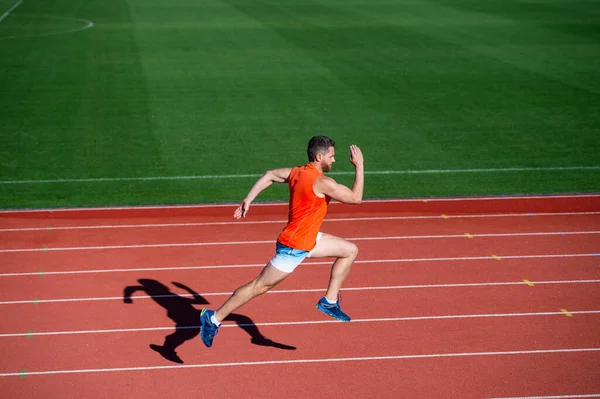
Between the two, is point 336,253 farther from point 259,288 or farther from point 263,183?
point 263,183

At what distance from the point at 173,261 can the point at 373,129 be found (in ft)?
24.9

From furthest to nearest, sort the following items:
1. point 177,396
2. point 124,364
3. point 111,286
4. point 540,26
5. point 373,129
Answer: point 540,26 → point 373,129 → point 111,286 → point 124,364 → point 177,396

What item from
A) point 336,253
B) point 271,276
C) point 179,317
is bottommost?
point 179,317

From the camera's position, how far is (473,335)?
8.82 m

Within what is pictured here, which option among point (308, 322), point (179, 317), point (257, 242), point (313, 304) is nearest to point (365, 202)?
point (257, 242)

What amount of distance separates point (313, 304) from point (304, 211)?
2.28 metres

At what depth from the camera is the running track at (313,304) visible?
25.9ft

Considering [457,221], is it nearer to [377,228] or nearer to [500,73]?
[377,228]

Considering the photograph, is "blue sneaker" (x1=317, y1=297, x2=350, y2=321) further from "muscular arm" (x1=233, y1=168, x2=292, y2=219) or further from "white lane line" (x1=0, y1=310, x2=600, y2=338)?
"muscular arm" (x1=233, y1=168, x2=292, y2=219)

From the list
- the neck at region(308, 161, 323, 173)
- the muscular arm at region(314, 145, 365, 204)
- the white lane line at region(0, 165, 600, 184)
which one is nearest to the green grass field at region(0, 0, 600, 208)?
the white lane line at region(0, 165, 600, 184)

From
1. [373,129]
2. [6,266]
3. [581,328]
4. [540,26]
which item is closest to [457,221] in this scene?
[581,328]

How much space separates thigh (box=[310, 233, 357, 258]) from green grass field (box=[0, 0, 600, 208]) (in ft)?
19.0

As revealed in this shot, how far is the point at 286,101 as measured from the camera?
64.2 ft

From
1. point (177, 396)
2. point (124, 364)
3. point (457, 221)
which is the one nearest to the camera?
point (177, 396)
